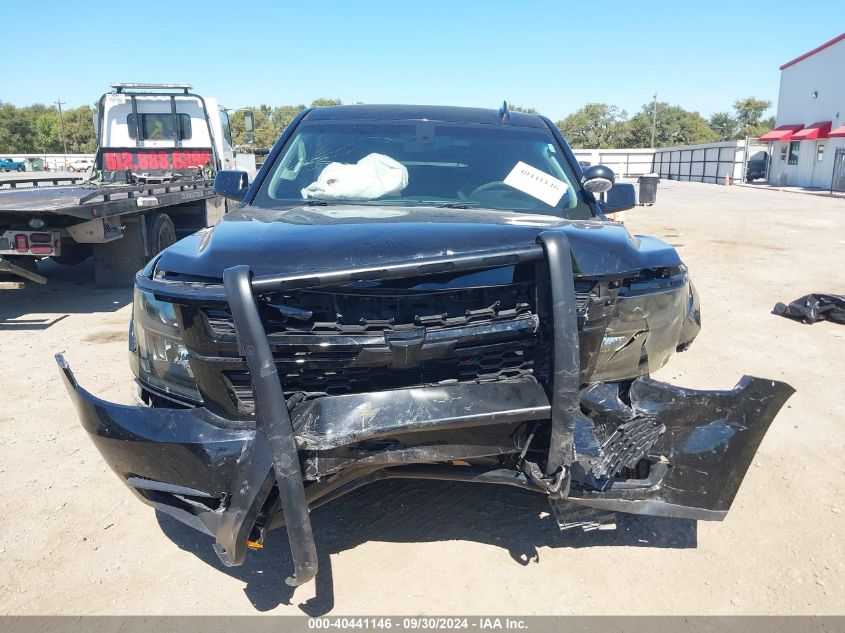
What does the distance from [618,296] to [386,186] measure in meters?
1.43

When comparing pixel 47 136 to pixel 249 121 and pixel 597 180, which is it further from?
pixel 597 180

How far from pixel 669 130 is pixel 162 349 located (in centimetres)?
8566

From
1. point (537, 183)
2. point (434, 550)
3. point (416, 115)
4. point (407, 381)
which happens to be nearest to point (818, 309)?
point (537, 183)

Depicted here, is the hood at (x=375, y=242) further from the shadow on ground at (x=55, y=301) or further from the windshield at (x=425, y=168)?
the shadow on ground at (x=55, y=301)

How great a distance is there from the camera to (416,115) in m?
3.82

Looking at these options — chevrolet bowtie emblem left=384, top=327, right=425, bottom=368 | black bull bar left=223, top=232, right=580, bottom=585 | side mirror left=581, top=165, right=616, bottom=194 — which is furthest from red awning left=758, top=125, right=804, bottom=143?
chevrolet bowtie emblem left=384, top=327, right=425, bottom=368

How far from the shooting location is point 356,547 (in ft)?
9.23

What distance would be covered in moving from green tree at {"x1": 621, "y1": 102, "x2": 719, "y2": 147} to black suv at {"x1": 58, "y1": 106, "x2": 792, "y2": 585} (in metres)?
81.4

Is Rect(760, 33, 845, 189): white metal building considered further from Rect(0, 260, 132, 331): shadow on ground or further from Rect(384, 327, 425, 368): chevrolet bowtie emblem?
Rect(384, 327, 425, 368): chevrolet bowtie emblem

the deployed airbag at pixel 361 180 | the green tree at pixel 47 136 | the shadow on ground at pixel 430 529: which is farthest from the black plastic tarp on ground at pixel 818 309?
the green tree at pixel 47 136

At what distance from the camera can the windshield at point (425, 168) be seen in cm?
324

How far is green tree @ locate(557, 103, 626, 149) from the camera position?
85000 mm
